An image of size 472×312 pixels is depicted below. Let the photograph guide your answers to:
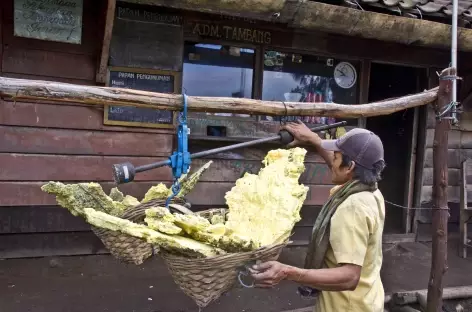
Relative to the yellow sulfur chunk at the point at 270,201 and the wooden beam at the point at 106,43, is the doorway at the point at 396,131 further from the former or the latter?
the yellow sulfur chunk at the point at 270,201

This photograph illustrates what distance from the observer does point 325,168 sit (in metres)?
5.50

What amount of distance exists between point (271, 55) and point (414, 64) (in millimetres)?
2090

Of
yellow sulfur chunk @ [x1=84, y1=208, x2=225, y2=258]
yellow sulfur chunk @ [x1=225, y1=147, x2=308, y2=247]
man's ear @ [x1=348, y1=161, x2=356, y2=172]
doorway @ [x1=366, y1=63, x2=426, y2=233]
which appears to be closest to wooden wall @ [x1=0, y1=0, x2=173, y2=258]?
yellow sulfur chunk @ [x1=225, y1=147, x2=308, y2=247]

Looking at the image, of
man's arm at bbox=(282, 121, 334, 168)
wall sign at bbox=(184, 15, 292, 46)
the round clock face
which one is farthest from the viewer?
the round clock face

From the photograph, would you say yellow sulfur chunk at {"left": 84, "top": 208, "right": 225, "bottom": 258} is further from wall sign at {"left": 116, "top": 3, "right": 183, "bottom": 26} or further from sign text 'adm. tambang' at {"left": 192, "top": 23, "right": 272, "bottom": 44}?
sign text 'adm. tambang' at {"left": 192, "top": 23, "right": 272, "bottom": 44}

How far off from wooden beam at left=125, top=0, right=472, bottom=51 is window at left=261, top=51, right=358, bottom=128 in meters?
1.11

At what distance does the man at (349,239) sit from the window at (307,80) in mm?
3283

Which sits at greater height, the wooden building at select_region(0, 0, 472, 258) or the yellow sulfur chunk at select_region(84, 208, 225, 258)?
the wooden building at select_region(0, 0, 472, 258)

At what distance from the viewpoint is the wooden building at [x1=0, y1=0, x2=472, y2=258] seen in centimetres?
404

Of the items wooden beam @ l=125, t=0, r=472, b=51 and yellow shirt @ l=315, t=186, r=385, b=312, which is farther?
wooden beam @ l=125, t=0, r=472, b=51

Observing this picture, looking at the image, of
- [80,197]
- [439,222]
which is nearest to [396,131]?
[439,222]

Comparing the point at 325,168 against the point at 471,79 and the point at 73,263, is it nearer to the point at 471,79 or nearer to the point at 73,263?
→ the point at 471,79

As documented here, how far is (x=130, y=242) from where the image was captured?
209 cm

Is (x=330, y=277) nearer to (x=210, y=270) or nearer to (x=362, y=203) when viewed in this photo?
(x=362, y=203)
